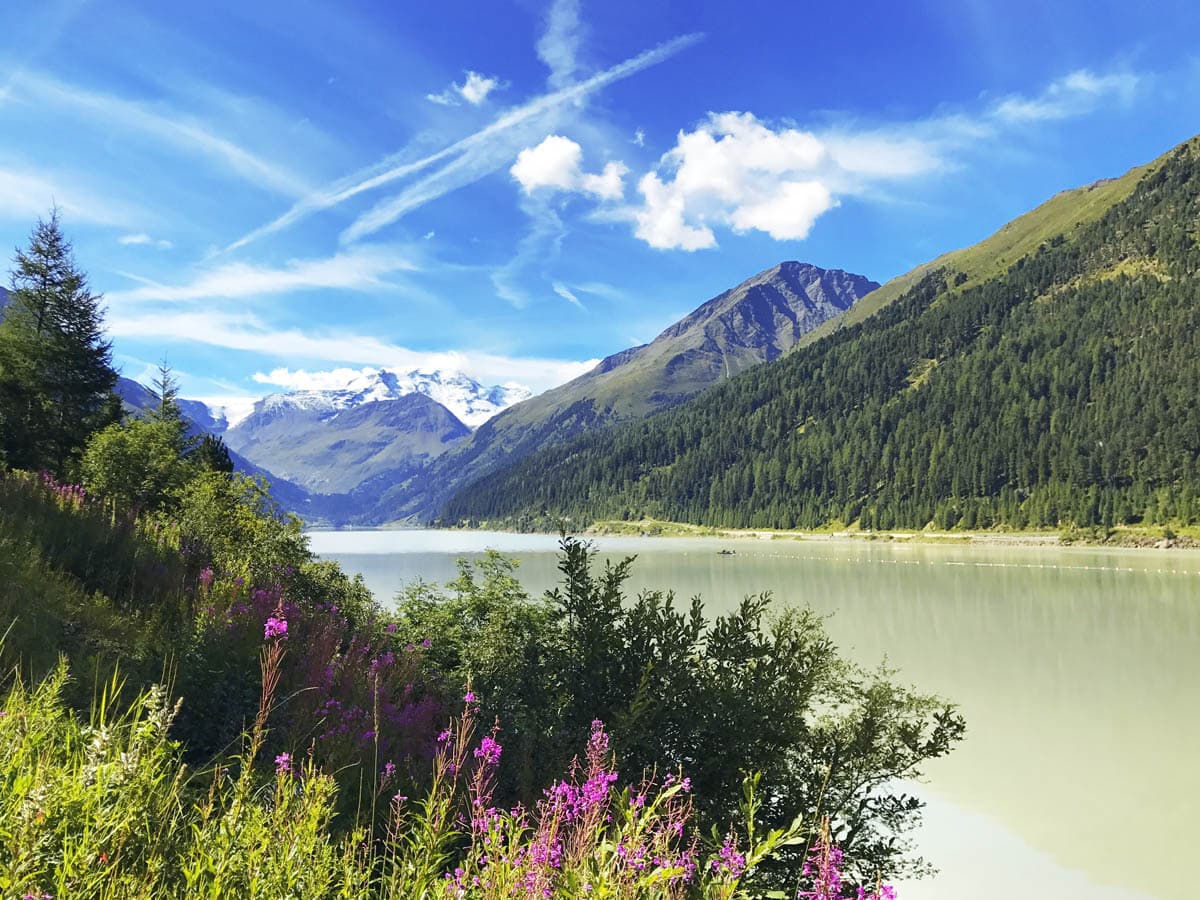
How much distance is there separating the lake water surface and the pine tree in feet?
70.0

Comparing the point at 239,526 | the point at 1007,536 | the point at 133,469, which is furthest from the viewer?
the point at 1007,536

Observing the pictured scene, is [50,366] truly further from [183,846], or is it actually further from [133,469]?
[183,846]

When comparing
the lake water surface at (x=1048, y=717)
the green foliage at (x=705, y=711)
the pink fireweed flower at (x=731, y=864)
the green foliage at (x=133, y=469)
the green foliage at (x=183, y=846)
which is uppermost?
the green foliage at (x=133, y=469)

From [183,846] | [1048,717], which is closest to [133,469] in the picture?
[183,846]

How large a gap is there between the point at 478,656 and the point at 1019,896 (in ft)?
35.2

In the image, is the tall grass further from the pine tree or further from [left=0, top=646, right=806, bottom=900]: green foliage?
the pine tree

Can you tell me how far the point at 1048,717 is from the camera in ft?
72.8

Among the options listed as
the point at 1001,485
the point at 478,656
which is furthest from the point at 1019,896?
the point at 1001,485

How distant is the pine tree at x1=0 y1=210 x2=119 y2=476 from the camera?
23.8 metres

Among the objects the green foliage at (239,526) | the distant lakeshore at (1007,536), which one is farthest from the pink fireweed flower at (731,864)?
the distant lakeshore at (1007,536)

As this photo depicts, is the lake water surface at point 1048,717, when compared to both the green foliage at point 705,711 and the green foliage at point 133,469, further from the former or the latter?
the green foliage at point 133,469

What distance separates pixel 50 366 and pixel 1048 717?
123ft

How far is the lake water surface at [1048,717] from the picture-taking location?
1332 centimetres

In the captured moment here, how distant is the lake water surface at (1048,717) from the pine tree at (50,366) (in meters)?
21.3
